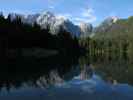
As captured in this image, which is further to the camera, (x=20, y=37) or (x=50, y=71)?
(x=20, y=37)

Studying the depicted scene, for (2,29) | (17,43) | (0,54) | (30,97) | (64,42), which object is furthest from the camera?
(64,42)

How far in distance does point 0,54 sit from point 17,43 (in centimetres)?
1969

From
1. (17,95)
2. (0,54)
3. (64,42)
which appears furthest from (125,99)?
(64,42)

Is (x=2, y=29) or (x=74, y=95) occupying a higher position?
(x=2, y=29)

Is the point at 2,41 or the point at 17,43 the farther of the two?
the point at 17,43

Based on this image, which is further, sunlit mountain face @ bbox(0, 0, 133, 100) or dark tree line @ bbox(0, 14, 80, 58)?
dark tree line @ bbox(0, 14, 80, 58)

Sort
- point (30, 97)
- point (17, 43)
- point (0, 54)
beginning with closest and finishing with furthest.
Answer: point (30, 97) < point (0, 54) < point (17, 43)

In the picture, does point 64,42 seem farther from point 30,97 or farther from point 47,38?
point 30,97

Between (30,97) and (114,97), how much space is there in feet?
25.8

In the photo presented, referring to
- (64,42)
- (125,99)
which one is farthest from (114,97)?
(64,42)

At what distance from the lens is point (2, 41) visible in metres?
103

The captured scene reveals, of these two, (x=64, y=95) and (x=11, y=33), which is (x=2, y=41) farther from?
(x=64, y=95)

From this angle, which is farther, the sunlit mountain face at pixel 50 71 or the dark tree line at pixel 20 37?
the dark tree line at pixel 20 37

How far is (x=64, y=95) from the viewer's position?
28.4 metres
